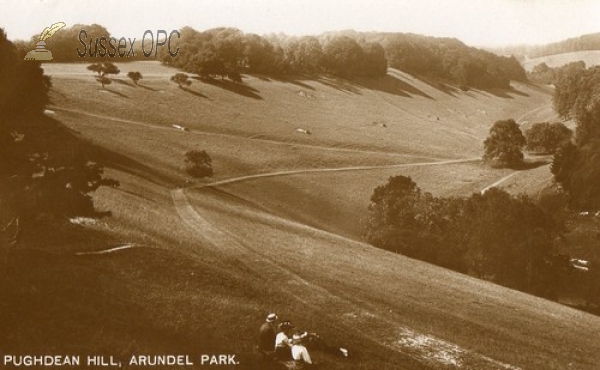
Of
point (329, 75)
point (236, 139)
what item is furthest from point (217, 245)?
point (329, 75)

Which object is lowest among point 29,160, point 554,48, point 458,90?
point 29,160

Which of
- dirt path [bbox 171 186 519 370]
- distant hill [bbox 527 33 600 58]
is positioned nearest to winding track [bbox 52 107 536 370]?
dirt path [bbox 171 186 519 370]

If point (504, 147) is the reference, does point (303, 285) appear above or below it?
below

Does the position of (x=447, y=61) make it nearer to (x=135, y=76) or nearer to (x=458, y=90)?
(x=458, y=90)

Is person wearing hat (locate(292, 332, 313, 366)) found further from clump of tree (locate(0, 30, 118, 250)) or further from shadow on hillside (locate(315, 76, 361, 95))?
shadow on hillside (locate(315, 76, 361, 95))

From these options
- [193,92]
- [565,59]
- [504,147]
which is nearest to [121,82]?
[193,92]

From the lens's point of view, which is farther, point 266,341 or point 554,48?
point 554,48

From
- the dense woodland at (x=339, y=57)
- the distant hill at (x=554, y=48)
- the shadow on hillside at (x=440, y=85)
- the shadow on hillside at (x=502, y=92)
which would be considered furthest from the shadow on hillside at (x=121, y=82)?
the shadow on hillside at (x=502, y=92)
